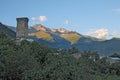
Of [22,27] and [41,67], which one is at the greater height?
A: [22,27]

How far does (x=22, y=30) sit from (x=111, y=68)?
21896 mm

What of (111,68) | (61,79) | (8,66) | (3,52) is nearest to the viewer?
(61,79)

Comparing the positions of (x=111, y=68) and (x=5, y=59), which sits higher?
(x=5, y=59)

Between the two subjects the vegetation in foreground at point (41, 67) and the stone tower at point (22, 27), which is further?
Answer: the stone tower at point (22, 27)

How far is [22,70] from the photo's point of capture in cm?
2197

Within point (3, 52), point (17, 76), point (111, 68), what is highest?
point (3, 52)

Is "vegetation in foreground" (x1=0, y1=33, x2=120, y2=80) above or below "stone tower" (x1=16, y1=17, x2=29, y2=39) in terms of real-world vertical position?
below

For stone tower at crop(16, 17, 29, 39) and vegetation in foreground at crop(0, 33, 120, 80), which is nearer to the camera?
vegetation in foreground at crop(0, 33, 120, 80)

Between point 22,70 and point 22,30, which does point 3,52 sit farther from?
point 22,30

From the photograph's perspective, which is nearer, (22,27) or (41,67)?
(41,67)

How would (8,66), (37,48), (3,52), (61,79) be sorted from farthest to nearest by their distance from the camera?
(37,48) < (3,52) < (8,66) < (61,79)

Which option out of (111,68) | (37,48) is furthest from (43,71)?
(111,68)

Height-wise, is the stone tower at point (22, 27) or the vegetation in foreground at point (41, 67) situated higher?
the stone tower at point (22, 27)

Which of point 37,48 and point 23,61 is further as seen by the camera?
point 37,48
